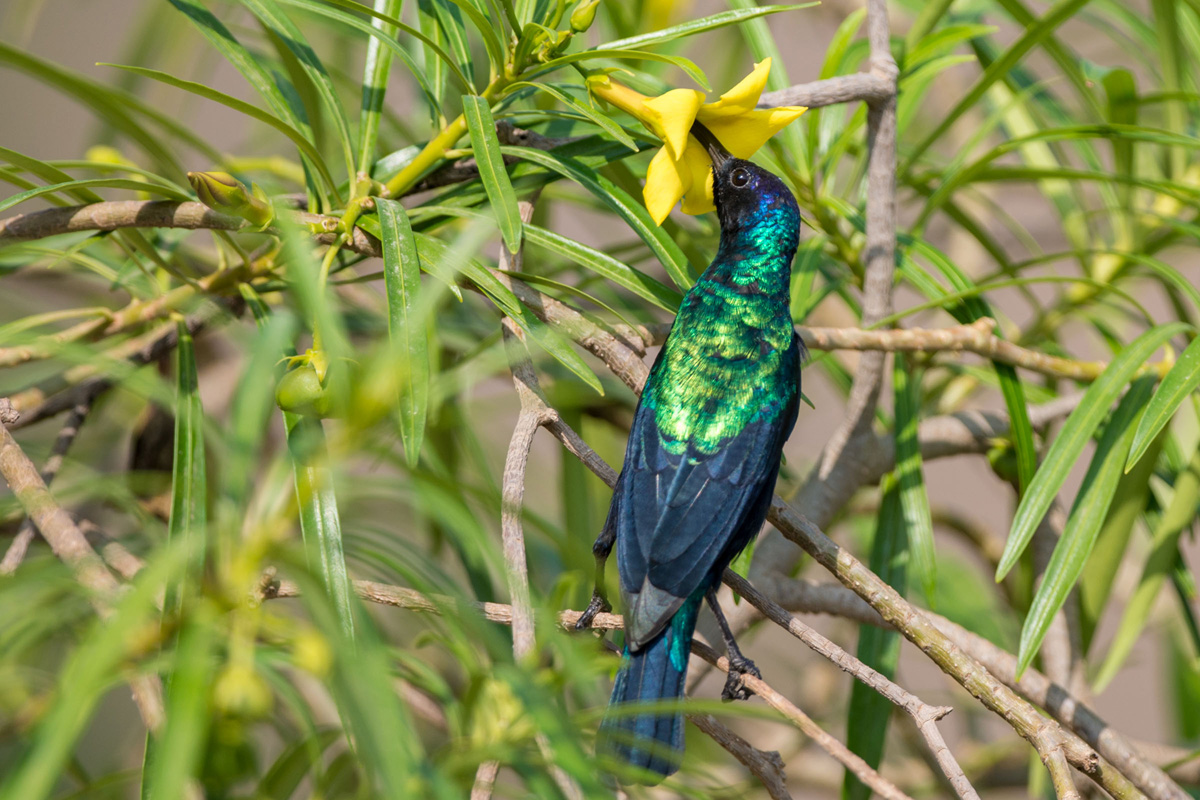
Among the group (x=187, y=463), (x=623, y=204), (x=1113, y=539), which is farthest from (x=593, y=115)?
(x=1113, y=539)

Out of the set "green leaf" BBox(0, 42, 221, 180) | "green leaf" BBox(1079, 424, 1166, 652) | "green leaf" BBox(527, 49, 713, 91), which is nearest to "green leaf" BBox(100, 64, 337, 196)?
"green leaf" BBox(0, 42, 221, 180)

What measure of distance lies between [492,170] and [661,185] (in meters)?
0.24

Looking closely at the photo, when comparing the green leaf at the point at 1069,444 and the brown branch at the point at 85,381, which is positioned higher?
the green leaf at the point at 1069,444

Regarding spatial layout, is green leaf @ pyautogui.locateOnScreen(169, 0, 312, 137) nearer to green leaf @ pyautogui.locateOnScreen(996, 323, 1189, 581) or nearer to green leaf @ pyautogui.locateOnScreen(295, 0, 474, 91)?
green leaf @ pyautogui.locateOnScreen(295, 0, 474, 91)

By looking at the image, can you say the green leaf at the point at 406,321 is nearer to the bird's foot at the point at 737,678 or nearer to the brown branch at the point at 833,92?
the brown branch at the point at 833,92

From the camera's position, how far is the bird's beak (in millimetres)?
1330

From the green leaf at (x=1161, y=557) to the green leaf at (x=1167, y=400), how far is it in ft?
1.40

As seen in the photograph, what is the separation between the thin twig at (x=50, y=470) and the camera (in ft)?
4.11

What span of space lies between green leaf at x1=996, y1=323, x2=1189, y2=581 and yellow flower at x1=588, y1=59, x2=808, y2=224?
0.57m

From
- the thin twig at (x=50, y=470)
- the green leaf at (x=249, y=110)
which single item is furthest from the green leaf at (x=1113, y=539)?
the thin twig at (x=50, y=470)

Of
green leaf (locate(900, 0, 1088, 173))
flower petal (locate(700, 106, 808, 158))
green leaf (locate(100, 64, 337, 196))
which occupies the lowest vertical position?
green leaf (locate(100, 64, 337, 196))

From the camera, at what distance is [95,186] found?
1099mm

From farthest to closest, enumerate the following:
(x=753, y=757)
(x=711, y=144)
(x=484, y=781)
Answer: (x=711, y=144), (x=753, y=757), (x=484, y=781)

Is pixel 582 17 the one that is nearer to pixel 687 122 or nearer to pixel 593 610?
pixel 687 122
